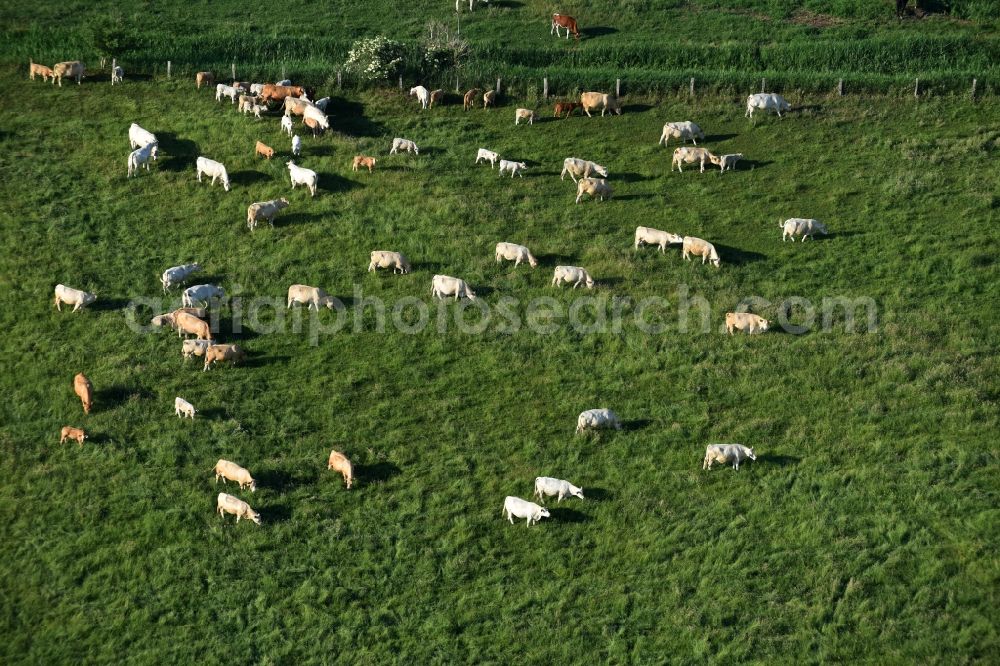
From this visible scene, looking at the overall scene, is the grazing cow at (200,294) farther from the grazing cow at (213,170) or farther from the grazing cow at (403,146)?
the grazing cow at (403,146)

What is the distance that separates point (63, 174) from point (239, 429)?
1885 centimetres

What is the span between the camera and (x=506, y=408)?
140 ft

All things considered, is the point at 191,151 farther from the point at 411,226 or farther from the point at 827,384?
the point at 827,384

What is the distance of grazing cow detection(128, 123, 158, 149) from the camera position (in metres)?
56.0

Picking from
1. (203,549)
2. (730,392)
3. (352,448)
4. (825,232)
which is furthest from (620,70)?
(203,549)

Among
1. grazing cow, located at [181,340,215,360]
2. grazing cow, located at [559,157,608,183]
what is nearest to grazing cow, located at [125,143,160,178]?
grazing cow, located at [181,340,215,360]

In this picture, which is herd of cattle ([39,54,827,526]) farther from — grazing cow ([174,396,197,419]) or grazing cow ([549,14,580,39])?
grazing cow ([549,14,580,39])

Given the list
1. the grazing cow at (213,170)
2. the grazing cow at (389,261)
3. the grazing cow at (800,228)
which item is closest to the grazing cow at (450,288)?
the grazing cow at (389,261)

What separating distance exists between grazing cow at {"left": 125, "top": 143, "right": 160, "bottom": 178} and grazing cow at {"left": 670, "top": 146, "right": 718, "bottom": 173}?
67.0 feet

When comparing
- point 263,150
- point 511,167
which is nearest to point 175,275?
point 263,150

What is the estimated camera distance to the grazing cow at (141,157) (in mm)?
54625

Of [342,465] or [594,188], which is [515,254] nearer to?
[594,188]

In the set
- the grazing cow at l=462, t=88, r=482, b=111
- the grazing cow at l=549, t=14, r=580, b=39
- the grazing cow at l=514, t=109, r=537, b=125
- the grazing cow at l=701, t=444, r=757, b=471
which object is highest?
the grazing cow at l=549, t=14, r=580, b=39

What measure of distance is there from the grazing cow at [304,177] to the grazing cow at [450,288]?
8055mm
